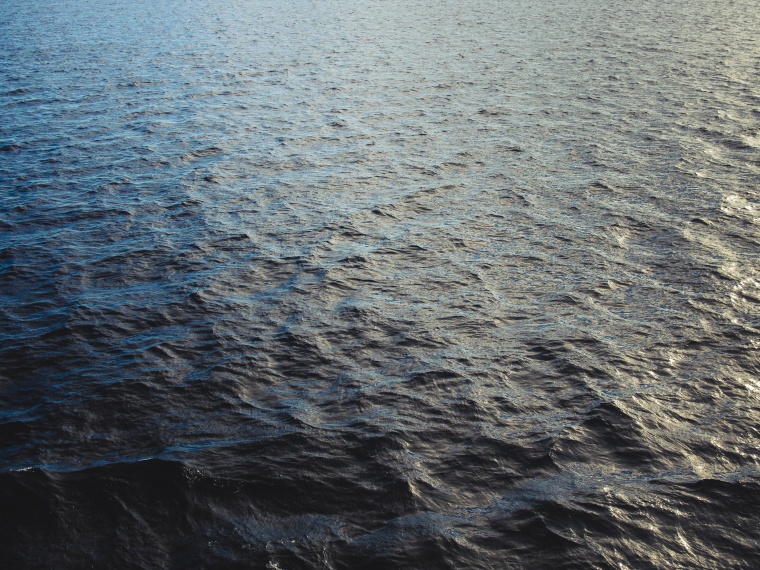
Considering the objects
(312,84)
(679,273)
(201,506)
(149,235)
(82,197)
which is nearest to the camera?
(201,506)

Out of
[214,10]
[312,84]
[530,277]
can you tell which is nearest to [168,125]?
[312,84]

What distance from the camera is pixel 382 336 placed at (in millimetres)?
14977

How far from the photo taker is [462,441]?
11.6 meters

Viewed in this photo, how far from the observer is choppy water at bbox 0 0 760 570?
9898 millimetres

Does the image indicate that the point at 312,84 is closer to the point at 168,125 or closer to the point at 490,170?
the point at 168,125

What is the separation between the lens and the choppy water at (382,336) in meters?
9.90

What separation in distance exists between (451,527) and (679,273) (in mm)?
11258

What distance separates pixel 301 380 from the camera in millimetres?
13398

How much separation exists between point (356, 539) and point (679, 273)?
12405 mm

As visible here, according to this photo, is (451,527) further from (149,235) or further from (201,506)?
(149,235)

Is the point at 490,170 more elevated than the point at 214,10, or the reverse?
the point at 490,170

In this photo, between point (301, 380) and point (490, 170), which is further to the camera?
point (490, 170)

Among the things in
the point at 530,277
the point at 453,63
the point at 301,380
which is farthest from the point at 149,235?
the point at 453,63

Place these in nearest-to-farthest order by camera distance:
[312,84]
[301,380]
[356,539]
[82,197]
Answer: [356,539]
[301,380]
[82,197]
[312,84]
